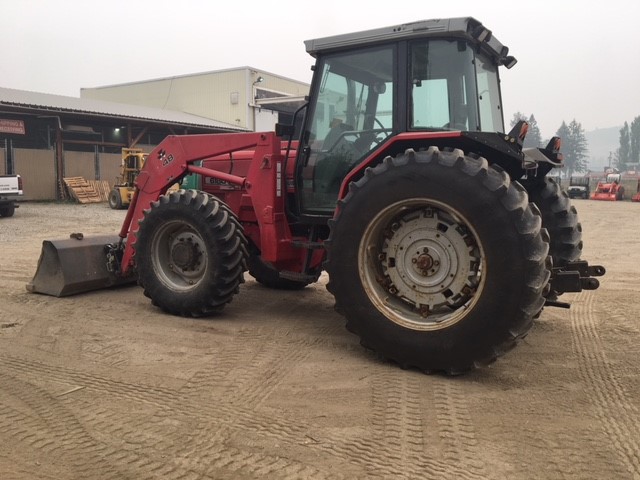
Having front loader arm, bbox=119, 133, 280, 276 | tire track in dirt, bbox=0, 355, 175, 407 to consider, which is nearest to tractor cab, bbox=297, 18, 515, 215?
front loader arm, bbox=119, 133, 280, 276

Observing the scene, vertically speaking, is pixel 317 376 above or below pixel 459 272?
below

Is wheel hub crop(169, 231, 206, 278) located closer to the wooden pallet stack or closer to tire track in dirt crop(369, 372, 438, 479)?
tire track in dirt crop(369, 372, 438, 479)

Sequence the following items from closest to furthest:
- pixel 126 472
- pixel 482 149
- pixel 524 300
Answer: pixel 126 472 < pixel 524 300 < pixel 482 149

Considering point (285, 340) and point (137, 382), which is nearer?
point (137, 382)

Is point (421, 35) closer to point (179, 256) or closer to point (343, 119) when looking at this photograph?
point (343, 119)

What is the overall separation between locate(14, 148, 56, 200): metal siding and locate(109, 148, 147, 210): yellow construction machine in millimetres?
4431

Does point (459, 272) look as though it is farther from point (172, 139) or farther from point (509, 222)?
point (172, 139)

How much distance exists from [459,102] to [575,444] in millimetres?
2599

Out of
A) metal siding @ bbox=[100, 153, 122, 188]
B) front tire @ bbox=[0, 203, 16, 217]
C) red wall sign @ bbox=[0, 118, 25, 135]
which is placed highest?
red wall sign @ bbox=[0, 118, 25, 135]

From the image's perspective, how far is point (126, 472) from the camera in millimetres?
2463

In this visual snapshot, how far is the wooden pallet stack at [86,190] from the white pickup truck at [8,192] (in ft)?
20.8

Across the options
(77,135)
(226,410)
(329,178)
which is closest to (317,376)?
(226,410)

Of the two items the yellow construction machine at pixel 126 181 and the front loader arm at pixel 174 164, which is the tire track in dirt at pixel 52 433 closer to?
the front loader arm at pixel 174 164

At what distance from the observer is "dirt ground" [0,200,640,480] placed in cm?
254
